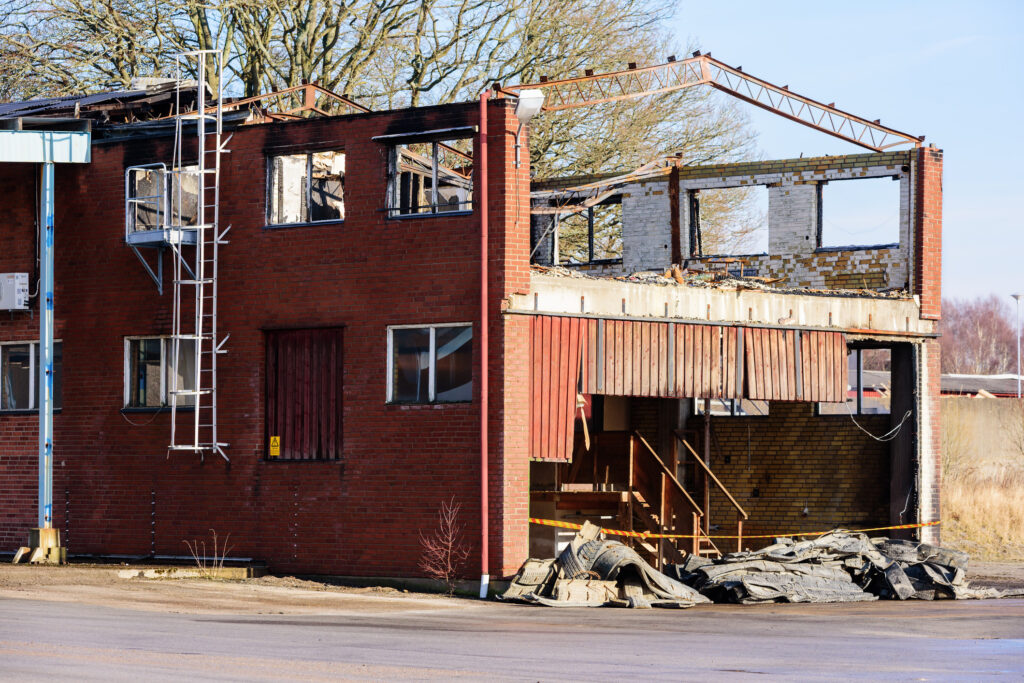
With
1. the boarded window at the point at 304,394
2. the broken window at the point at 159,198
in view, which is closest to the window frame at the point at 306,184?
the broken window at the point at 159,198

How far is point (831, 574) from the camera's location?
22.1 meters

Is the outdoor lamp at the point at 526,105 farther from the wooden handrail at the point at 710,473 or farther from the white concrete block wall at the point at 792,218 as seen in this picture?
the white concrete block wall at the point at 792,218

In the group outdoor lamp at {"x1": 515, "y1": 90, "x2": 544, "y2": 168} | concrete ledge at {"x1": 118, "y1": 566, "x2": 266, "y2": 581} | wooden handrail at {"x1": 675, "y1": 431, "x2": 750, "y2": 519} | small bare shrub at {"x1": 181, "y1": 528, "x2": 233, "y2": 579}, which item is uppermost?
outdoor lamp at {"x1": 515, "y1": 90, "x2": 544, "y2": 168}

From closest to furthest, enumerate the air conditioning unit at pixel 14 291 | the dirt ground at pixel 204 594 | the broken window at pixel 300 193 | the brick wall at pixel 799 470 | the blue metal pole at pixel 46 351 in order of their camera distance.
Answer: the dirt ground at pixel 204 594, the broken window at pixel 300 193, the blue metal pole at pixel 46 351, the air conditioning unit at pixel 14 291, the brick wall at pixel 799 470

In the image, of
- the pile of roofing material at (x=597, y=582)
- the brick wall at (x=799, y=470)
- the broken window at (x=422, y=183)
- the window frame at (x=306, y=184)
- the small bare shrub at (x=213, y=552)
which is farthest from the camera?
the brick wall at (x=799, y=470)

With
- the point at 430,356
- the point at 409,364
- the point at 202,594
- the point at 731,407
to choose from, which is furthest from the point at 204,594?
the point at 731,407

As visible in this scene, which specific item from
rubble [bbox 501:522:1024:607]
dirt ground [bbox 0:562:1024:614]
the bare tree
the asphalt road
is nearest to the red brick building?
dirt ground [bbox 0:562:1024:614]

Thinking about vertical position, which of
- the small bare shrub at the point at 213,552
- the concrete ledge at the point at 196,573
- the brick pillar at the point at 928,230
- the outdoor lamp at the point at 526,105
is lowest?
the concrete ledge at the point at 196,573

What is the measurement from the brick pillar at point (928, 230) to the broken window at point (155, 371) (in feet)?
42.5

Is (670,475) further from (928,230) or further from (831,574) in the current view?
A: (928,230)

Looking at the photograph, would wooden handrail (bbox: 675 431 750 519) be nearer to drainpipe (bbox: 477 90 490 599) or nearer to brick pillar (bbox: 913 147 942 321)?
brick pillar (bbox: 913 147 942 321)

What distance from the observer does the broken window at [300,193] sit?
76.4 feet

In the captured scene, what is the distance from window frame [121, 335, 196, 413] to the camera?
944 inches

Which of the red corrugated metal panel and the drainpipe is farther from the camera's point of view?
the red corrugated metal panel
